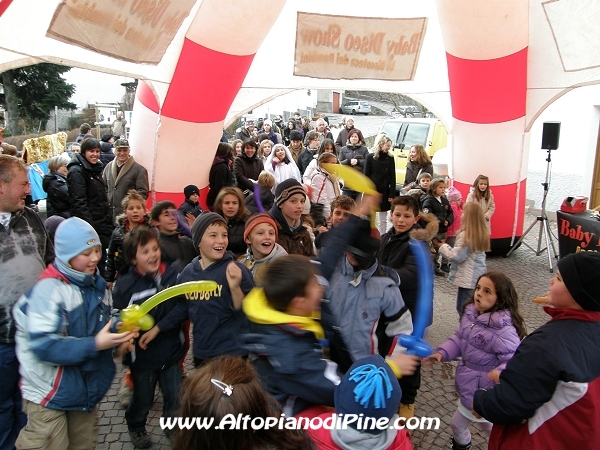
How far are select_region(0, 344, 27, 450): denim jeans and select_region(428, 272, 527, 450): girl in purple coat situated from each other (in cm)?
223

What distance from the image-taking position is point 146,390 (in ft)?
9.02

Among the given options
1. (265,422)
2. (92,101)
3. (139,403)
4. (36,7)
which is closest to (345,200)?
(139,403)

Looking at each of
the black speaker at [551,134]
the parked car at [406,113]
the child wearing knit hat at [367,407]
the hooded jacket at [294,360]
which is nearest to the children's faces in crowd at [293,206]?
the hooded jacket at [294,360]

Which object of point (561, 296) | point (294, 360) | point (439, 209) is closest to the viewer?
point (294, 360)

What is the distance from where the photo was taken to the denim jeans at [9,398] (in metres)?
2.35

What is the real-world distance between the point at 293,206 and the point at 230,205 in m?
0.67

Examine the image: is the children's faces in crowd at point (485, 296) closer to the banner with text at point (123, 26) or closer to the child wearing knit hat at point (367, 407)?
the child wearing knit hat at point (367, 407)

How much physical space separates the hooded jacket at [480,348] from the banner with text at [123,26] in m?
3.99

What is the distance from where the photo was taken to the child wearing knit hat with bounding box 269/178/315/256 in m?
3.42

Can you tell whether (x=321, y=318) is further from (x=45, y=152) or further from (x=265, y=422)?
(x=45, y=152)

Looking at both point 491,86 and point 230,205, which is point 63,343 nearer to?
point 230,205

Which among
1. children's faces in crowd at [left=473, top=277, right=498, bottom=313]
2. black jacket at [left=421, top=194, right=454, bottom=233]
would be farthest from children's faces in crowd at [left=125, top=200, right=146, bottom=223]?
black jacket at [left=421, top=194, right=454, bottom=233]

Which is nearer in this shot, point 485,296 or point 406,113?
point 485,296

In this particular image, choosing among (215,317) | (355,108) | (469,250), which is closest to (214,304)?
(215,317)
